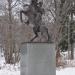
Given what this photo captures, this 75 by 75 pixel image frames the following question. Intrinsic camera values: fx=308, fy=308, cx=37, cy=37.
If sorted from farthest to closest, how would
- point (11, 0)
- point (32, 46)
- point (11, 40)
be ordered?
1. point (11, 0)
2. point (11, 40)
3. point (32, 46)

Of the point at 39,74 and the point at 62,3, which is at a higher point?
the point at 62,3

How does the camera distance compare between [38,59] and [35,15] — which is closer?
[38,59]

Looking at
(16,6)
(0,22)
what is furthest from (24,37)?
(16,6)

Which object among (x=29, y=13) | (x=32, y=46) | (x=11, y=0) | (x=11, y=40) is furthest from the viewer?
(x=11, y=0)

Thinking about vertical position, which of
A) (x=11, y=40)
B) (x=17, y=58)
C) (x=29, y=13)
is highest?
(x=29, y=13)

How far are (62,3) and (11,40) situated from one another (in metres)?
6.20

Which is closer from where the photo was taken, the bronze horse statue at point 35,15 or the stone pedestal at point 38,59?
the stone pedestal at point 38,59

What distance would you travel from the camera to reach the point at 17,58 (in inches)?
998

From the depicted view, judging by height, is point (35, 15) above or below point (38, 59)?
above

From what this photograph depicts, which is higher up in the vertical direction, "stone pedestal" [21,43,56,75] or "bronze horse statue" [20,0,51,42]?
"bronze horse statue" [20,0,51,42]

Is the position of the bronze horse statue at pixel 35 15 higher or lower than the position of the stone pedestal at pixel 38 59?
higher

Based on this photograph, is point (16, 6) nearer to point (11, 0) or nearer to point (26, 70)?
point (11, 0)

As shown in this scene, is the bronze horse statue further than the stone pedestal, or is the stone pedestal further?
the bronze horse statue

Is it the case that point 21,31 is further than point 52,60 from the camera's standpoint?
Yes
